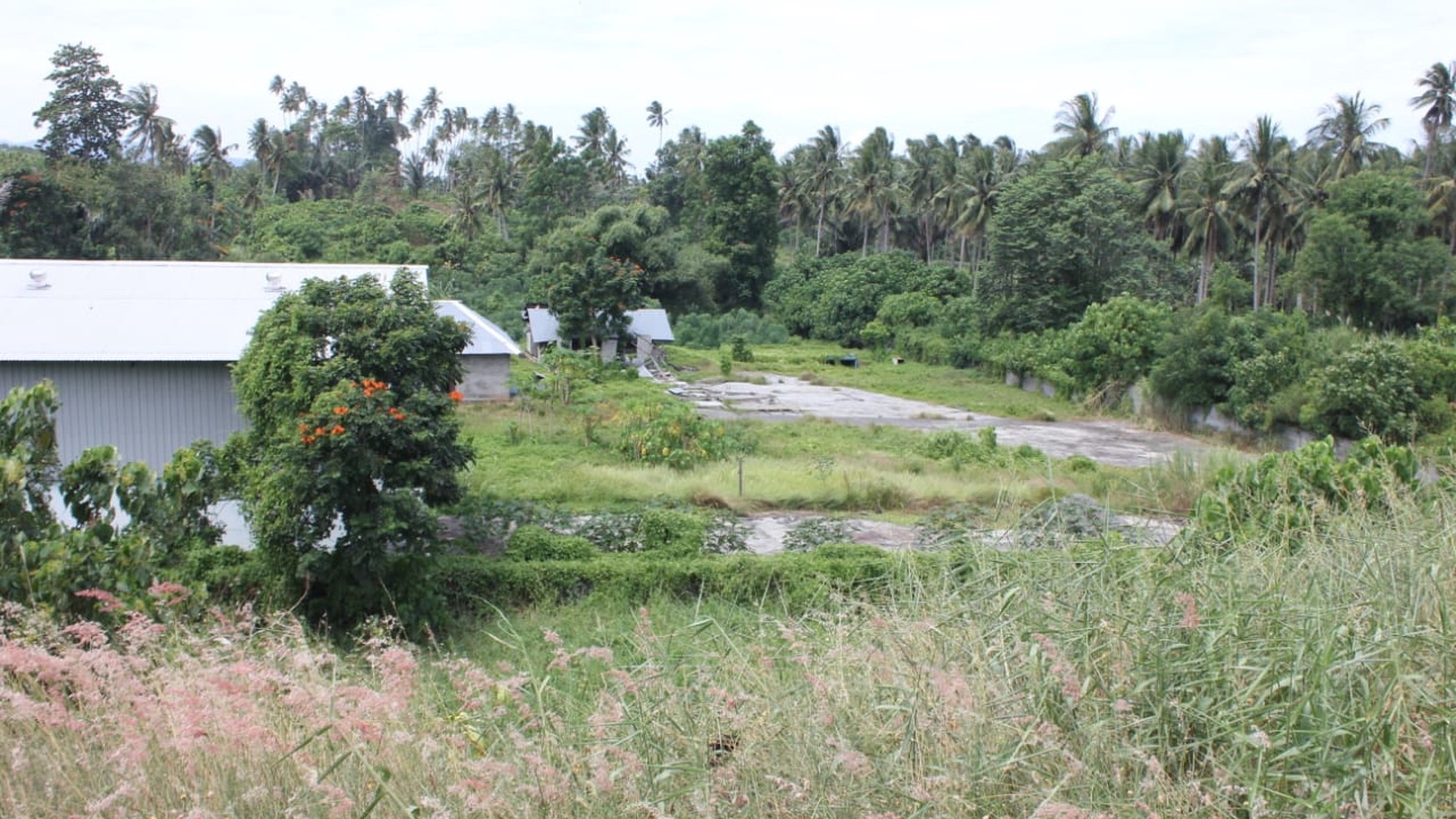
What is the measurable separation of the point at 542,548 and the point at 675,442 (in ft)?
27.4

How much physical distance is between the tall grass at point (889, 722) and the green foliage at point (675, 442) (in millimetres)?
15436

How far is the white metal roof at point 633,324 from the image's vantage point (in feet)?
138

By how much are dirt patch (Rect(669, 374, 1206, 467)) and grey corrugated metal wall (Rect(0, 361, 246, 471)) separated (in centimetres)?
1531

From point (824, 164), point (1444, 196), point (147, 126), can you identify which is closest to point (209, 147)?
point (147, 126)

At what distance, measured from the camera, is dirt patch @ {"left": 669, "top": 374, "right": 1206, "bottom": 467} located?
25531 millimetres

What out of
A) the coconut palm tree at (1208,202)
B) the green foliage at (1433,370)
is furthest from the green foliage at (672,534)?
the coconut palm tree at (1208,202)

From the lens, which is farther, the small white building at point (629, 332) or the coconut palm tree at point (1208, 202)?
the coconut palm tree at point (1208, 202)

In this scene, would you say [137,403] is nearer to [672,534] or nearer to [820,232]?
[672,534]

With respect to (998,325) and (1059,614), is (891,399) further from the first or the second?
(1059,614)

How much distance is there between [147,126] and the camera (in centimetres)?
5616

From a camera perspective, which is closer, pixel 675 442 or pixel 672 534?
pixel 672 534

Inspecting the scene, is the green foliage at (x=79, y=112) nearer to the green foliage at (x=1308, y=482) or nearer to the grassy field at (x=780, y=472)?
the grassy field at (x=780, y=472)

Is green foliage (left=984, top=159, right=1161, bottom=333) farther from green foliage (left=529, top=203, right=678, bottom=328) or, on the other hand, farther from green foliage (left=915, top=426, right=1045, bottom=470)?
green foliage (left=915, top=426, right=1045, bottom=470)

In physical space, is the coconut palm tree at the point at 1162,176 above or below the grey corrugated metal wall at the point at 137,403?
above
